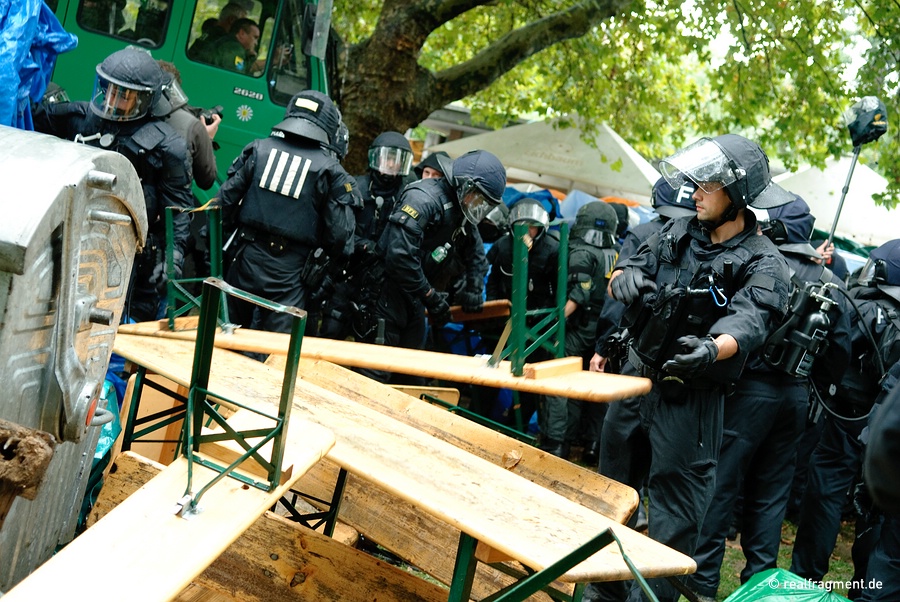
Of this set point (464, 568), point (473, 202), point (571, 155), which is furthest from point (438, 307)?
point (571, 155)

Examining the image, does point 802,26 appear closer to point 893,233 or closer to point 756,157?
point 893,233

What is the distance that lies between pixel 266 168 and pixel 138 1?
2.84 meters

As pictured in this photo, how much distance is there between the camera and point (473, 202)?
5.91 meters

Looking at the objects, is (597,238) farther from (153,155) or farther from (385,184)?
(153,155)

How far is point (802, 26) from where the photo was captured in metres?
9.15

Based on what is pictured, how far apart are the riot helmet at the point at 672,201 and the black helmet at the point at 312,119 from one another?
1.98 meters

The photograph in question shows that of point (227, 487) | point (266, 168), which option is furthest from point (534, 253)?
point (227, 487)

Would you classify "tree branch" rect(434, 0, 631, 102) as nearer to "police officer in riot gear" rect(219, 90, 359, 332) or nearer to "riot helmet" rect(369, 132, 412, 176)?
"riot helmet" rect(369, 132, 412, 176)

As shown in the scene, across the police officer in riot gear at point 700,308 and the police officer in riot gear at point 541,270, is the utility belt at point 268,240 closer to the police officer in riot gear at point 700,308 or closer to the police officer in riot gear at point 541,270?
the police officer in riot gear at point 541,270

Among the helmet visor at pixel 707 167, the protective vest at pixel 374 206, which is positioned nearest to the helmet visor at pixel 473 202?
the protective vest at pixel 374 206

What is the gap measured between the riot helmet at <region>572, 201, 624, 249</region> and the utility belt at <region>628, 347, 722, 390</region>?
120 inches

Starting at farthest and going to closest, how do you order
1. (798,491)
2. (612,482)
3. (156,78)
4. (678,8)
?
(678,8), (798,491), (156,78), (612,482)

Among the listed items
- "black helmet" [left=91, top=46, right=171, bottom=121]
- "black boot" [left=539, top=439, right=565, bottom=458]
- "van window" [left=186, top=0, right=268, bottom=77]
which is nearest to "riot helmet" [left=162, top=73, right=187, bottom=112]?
"black helmet" [left=91, top=46, right=171, bottom=121]

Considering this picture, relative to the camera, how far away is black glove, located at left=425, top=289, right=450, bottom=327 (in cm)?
614
